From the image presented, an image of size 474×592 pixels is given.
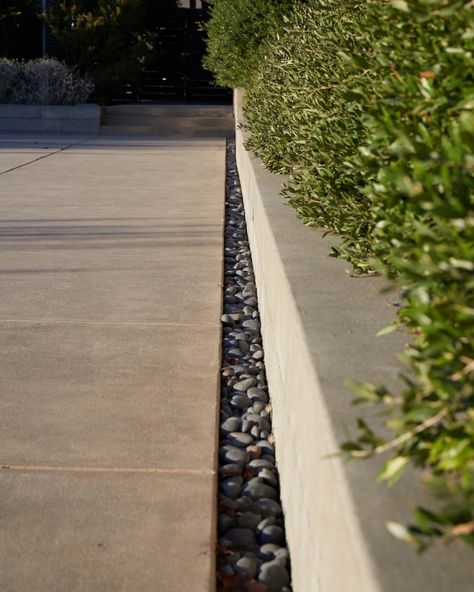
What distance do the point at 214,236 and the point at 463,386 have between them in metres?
6.82

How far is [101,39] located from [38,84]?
247 centimetres

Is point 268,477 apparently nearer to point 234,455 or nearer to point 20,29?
point 234,455

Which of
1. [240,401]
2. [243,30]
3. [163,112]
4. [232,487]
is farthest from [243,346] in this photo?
[163,112]

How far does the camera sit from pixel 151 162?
15.5 m

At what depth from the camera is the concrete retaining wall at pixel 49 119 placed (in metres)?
22.2

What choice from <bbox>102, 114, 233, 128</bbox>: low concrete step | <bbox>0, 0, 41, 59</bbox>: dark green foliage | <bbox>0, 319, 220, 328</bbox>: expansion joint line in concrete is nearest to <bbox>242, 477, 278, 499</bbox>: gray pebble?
<bbox>0, 319, 220, 328</bbox>: expansion joint line in concrete

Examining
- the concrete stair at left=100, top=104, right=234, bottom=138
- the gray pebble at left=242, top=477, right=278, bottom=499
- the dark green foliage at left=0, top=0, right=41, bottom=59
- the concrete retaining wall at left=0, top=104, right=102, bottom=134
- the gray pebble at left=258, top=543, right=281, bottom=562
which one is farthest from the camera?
the dark green foliage at left=0, top=0, right=41, bottom=59

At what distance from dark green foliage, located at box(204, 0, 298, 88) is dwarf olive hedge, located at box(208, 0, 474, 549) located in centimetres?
799

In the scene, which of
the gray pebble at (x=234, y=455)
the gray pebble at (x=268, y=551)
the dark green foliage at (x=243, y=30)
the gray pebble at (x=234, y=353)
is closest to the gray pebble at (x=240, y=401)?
the gray pebble at (x=234, y=455)

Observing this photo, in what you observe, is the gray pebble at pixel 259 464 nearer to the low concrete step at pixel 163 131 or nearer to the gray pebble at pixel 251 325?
the gray pebble at pixel 251 325

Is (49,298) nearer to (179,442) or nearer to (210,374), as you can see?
(210,374)

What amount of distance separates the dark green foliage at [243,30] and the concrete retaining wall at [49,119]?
6.77 meters

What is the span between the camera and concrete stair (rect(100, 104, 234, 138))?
22.8 metres

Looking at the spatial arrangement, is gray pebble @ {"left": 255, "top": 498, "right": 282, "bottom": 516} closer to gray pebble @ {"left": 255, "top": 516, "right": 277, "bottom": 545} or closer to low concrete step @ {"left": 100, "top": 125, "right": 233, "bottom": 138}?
gray pebble @ {"left": 255, "top": 516, "right": 277, "bottom": 545}
